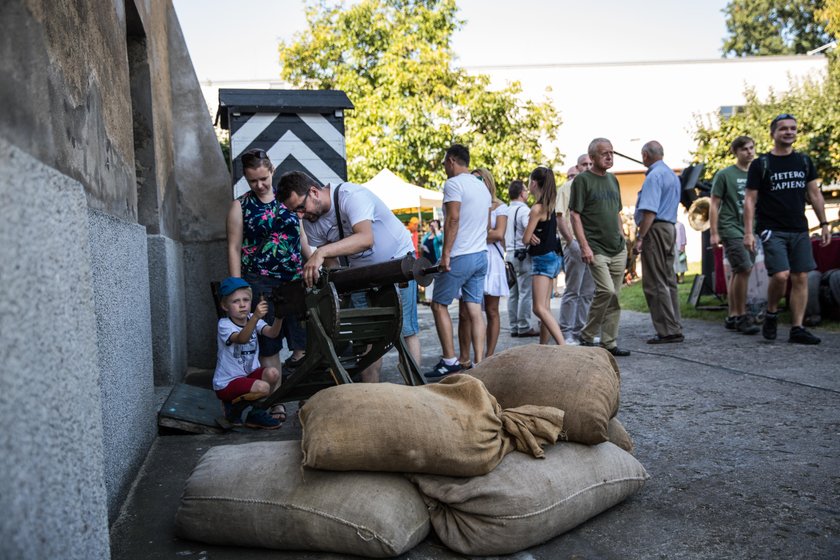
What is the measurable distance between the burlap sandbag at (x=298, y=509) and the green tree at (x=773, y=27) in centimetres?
5628

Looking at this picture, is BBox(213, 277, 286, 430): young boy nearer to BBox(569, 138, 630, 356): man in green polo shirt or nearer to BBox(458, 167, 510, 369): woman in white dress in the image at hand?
BBox(458, 167, 510, 369): woman in white dress

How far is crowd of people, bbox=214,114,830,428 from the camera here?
5.07m

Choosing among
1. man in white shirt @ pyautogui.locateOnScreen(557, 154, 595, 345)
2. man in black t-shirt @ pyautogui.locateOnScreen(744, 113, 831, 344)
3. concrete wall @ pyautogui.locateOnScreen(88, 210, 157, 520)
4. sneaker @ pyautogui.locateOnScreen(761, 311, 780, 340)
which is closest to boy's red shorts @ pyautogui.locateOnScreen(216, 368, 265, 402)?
concrete wall @ pyautogui.locateOnScreen(88, 210, 157, 520)

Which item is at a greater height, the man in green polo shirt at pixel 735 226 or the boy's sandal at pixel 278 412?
the man in green polo shirt at pixel 735 226

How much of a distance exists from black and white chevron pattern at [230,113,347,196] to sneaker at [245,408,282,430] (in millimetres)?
3158

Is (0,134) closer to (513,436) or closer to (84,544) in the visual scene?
(84,544)

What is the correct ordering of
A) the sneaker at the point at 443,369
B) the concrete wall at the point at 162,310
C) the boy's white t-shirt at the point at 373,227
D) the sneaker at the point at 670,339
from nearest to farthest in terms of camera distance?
the boy's white t-shirt at the point at 373,227
the concrete wall at the point at 162,310
the sneaker at the point at 443,369
the sneaker at the point at 670,339

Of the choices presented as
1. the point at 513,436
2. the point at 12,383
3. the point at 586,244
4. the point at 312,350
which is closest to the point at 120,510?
the point at 312,350

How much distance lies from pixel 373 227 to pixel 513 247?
14.5 feet

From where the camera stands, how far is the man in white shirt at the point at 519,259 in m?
8.95

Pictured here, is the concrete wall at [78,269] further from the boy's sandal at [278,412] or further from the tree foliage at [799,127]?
the tree foliage at [799,127]

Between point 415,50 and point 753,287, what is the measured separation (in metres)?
17.0

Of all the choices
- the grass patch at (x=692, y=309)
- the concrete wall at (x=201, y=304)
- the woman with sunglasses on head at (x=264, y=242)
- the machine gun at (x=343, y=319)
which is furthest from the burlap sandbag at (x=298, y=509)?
the grass patch at (x=692, y=309)

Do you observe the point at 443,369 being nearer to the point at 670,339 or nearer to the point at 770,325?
the point at 670,339
